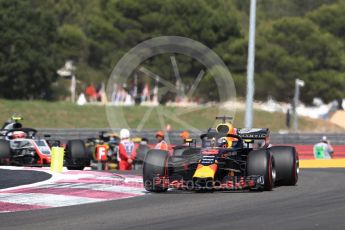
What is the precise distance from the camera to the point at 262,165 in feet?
48.3

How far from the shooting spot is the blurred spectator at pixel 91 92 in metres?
66.8

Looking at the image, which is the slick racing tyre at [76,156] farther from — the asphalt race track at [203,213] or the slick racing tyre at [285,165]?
the asphalt race track at [203,213]

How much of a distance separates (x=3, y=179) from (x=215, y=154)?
419cm

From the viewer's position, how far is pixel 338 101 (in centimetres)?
6569

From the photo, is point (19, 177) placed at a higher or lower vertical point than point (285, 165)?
lower

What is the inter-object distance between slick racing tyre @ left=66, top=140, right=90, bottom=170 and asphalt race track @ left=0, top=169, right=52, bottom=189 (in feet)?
13.3

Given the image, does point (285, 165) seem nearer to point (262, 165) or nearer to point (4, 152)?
point (262, 165)

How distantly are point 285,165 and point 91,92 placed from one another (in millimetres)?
51547

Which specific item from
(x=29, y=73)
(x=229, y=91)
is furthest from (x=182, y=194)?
(x=29, y=73)

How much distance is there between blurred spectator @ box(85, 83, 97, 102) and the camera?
2630 inches

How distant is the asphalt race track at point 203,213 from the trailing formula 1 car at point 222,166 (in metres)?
0.21

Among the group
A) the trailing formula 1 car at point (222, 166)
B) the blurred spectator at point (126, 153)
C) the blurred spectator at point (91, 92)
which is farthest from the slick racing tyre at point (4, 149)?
the blurred spectator at point (91, 92)

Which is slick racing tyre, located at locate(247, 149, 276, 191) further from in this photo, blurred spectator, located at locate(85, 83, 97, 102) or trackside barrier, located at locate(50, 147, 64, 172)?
blurred spectator, located at locate(85, 83, 97, 102)

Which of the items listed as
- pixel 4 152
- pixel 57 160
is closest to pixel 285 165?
pixel 57 160
